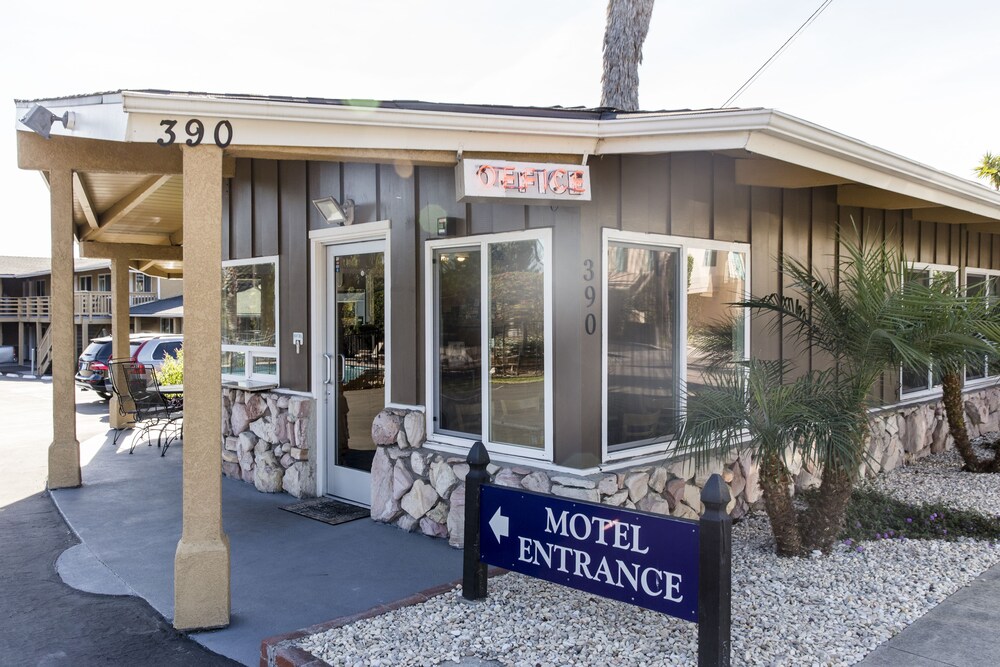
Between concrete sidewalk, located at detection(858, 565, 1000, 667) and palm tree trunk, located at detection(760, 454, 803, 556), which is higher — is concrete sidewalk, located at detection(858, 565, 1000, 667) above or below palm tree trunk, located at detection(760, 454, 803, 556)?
below

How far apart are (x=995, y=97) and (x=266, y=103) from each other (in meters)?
21.9

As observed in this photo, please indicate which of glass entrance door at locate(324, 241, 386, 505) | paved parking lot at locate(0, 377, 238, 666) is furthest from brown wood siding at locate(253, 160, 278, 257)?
paved parking lot at locate(0, 377, 238, 666)

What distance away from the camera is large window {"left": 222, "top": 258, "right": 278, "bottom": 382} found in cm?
741

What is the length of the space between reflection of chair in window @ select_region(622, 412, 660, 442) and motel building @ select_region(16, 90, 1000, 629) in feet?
0.08

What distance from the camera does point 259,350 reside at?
24.9ft

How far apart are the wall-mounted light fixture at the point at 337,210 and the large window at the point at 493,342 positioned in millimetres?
1108

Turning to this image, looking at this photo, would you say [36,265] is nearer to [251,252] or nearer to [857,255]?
[251,252]

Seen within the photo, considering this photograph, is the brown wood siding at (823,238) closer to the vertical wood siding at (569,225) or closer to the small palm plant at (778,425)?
the vertical wood siding at (569,225)

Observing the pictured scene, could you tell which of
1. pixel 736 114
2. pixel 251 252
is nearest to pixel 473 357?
pixel 736 114

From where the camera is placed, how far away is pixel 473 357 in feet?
17.7

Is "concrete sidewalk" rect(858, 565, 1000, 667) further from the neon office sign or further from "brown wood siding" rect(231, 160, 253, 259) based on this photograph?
"brown wood siding" rect(231, 160, 253, 259)

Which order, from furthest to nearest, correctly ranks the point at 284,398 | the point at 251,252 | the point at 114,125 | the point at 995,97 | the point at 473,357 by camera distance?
the point at 995,97 < the point at 251,252 < the point at 284,398 < the point at 473,357 < the point at 114,125

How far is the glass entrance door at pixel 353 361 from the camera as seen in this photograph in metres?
6.29

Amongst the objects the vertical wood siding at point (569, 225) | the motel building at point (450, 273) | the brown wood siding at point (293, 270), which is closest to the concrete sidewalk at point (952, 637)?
the motel building at point (450, 273)
